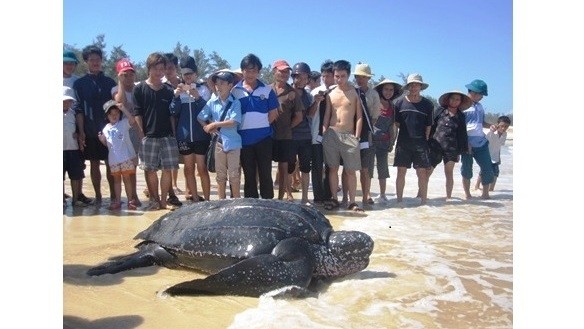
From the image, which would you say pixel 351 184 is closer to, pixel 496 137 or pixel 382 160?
pixel 382 160

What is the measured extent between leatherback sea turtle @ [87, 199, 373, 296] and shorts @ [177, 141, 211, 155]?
1.61 m

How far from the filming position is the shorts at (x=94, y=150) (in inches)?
168

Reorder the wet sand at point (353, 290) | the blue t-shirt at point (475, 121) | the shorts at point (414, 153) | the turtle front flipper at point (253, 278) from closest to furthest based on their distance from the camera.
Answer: the wet sand at point (353, 290), the turtle front flipper at point (253, 278), the shorts at point (414, 153), the blue t-shirt at point (475, 121)

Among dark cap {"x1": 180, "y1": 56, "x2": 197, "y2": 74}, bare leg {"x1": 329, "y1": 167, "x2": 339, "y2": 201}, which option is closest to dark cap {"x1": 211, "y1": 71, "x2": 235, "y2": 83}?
dark cap {"x1": 180, "y1": 56, "x2": 197, "y2": 74}

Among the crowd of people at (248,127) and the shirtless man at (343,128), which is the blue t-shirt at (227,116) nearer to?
the crowd of people at (248,127)

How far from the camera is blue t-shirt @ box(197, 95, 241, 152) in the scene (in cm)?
394

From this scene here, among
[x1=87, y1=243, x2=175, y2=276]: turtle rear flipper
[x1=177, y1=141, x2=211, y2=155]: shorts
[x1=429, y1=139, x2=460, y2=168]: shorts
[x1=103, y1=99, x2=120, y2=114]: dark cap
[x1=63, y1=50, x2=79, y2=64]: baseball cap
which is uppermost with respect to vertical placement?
[x1=63, y1=50, x2=79, y2=64]: baseball cap

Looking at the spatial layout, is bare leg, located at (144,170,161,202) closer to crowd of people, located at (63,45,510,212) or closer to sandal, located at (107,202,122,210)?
crowd of people, located at (63,45,510,212)

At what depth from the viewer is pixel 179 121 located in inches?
168

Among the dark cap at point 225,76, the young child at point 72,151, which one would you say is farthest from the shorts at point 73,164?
the dark cap at point 225,76

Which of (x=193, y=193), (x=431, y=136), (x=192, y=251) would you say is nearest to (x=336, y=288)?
(x=192, y=251)

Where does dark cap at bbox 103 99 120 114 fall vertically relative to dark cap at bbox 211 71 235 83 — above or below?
below
